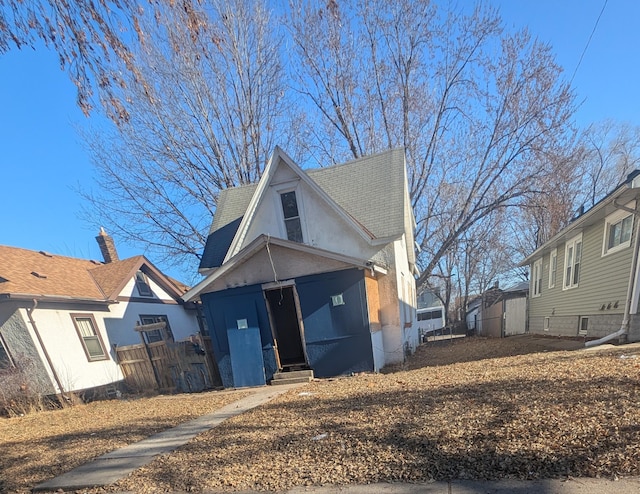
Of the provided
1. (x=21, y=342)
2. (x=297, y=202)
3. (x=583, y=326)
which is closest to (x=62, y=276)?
(x=21, y=342)

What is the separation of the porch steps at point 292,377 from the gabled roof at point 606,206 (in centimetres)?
804

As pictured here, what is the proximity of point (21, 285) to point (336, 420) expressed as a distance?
35.6 ft

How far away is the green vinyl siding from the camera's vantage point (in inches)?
315

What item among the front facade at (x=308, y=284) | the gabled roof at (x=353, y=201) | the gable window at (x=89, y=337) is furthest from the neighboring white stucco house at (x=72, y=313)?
the gabled roof at (x=353, y=201)

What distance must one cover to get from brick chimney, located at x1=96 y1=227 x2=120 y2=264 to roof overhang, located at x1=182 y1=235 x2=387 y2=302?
9.56 metres

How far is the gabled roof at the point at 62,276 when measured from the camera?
10.0 m

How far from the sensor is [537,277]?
15.3 metres

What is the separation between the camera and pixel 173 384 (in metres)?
10.3

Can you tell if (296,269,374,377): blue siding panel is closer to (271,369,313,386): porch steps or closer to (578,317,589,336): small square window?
(271,369,313,386): porch steps

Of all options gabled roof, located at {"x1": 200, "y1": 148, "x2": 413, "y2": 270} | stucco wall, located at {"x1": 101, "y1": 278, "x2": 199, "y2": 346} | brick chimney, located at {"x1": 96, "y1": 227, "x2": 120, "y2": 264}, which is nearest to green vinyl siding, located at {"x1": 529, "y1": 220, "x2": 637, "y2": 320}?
gabled roof, located at {"x1": 200, "y1": 148, "x2": 413, "y2": 270}

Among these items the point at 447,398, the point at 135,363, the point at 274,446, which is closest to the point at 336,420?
the point at 274,446

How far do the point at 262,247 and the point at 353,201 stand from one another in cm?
393

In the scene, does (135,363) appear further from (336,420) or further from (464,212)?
(464,212)

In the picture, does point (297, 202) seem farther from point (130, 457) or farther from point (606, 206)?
point (606, 206)
